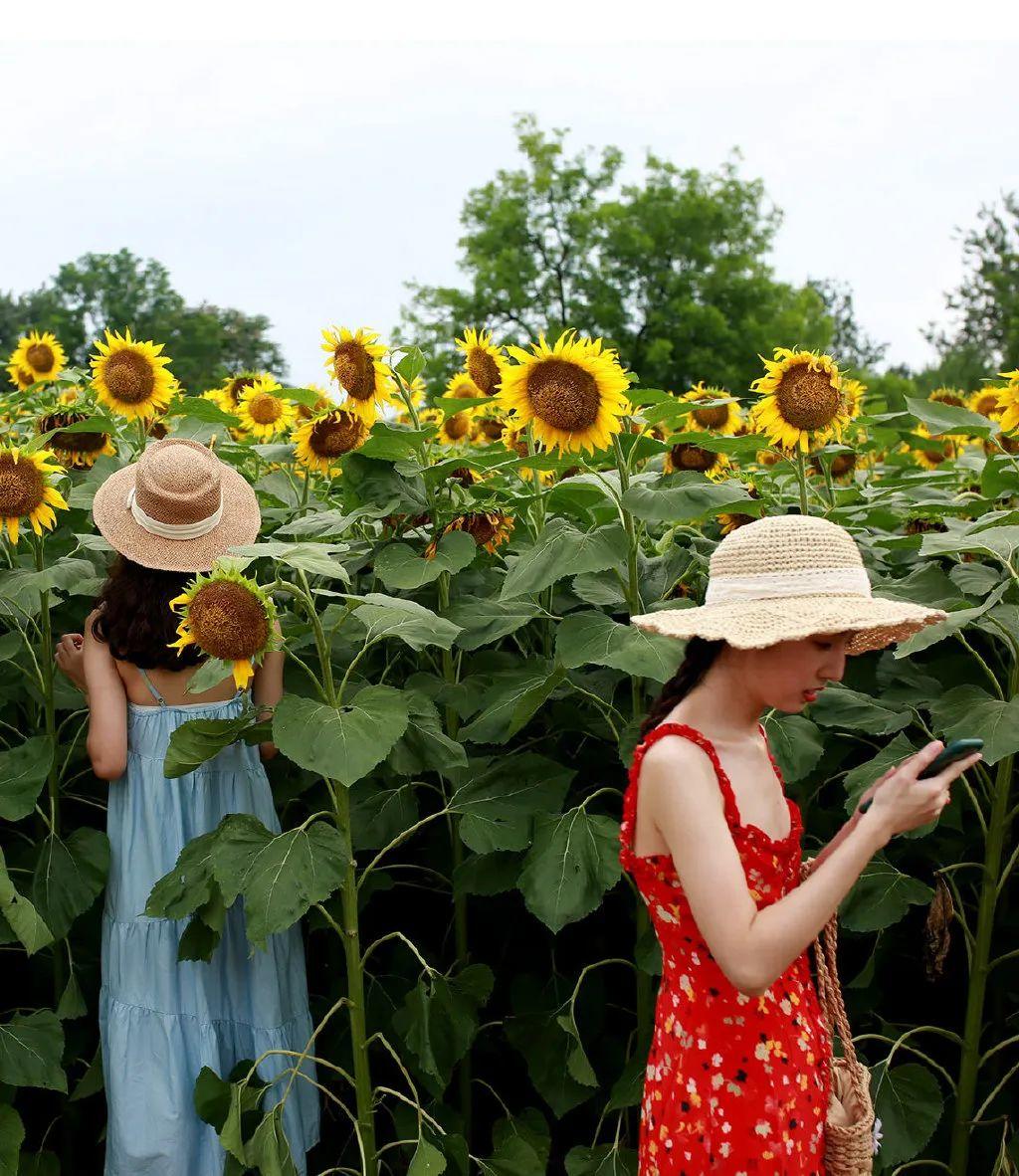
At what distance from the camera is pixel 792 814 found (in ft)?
7.37

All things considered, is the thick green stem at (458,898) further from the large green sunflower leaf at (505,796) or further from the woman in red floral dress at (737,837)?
the woman in red floral dress at (737,837)

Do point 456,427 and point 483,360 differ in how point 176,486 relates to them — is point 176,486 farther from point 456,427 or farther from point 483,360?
point 456,427

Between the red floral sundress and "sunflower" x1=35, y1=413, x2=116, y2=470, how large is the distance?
7.42 ft

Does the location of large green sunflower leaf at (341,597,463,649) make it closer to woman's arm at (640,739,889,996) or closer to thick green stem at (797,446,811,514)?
woman's arm at (640,739,889,996)

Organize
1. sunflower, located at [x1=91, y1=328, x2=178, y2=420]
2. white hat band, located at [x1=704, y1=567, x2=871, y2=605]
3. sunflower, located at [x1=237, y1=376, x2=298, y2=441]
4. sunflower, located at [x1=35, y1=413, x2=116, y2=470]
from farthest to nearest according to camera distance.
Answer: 1. sunflower, located at [x1=237, y1=376, x2=298, y2=441]
2. sunflower, located at [x1=91, y1=328, x2=178, y2=420]
3. sunflower, located at [x1=35, y1=413, x2=116, y2=470]
4. white hat band, located at [x1=704, y1=567, x2=871, y2=605]

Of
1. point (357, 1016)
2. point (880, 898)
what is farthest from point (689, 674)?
point (357, 1016)

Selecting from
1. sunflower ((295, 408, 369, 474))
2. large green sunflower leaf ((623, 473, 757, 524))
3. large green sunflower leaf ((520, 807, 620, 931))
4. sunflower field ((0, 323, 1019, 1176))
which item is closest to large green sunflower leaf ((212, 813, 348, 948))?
sunflower field ((0, 323, 1019, 1176))

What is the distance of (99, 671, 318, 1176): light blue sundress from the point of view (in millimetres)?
3020

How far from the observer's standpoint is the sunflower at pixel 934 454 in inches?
199

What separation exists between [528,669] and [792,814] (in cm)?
95

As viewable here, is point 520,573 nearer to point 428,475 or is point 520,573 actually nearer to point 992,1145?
point 428,475

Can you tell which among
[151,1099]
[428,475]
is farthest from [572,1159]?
[428,475]

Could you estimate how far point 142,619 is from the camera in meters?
2.98

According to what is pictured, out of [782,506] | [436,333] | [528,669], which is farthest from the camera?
[436,333]
